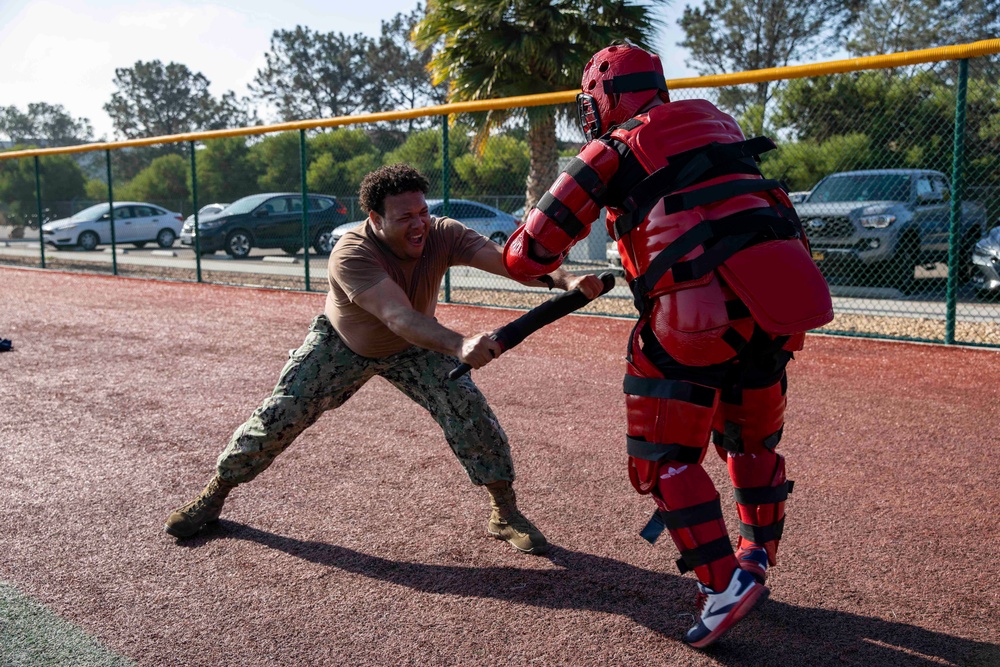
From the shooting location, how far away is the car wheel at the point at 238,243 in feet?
55.8

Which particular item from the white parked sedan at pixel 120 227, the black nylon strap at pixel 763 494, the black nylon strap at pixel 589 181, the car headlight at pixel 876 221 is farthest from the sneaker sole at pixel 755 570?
the white parked sedan at pixel 120 227

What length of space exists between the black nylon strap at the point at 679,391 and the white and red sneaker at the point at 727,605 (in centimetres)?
54

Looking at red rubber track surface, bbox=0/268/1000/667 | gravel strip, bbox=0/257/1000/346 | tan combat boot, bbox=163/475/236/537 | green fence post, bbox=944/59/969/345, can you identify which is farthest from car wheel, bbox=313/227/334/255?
tan combat boot, bbox=163/475/236/537

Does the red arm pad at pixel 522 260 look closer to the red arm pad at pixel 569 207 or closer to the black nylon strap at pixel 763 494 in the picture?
the red arm pad at pixel 569 207

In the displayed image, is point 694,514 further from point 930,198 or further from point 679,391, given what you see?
point 930,198

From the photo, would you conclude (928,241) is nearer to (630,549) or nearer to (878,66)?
(878,66)

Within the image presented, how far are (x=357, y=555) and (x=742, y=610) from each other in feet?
5.08

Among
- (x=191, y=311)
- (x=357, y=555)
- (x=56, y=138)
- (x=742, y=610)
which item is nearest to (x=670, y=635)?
(x=742, y=610)

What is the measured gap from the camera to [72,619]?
9.57ft

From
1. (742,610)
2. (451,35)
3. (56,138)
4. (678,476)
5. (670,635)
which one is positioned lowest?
(670,635)

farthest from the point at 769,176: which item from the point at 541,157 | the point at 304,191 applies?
the point at 304,191

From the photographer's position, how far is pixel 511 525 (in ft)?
11.7

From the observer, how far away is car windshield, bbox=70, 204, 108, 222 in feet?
71.6

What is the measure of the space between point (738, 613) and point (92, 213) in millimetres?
22562
